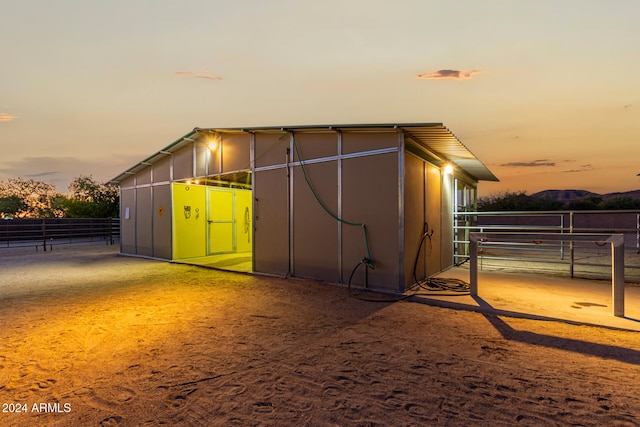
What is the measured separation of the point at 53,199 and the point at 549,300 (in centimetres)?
4704

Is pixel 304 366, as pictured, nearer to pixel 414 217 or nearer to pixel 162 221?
pixel 414 217

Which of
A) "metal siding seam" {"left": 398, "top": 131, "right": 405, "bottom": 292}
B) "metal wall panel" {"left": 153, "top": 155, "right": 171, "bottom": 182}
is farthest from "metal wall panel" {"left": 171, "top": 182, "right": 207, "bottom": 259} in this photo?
Answer: "metal siding seam" {"left": 398, "top": 131, "right": 405, "bottom": 292}

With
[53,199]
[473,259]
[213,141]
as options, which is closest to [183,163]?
[213,141]

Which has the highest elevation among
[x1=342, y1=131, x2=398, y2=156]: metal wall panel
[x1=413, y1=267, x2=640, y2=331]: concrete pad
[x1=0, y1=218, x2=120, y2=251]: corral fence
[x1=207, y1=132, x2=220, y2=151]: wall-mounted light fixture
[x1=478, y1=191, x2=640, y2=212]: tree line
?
[x1=207, y1=132, x2=220, y2=151]: wall-mounted light fixture

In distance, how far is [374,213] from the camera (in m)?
5.69

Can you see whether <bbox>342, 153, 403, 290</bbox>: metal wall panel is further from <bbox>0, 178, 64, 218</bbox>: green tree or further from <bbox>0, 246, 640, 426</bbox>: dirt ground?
<bbox>0, 178, 64, 218</bbox>: green tree

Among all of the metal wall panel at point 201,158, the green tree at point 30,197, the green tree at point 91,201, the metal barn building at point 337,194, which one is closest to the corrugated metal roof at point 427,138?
the metal barn building at point 337,194

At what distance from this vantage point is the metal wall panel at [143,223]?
36.0 feet

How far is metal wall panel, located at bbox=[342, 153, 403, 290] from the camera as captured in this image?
5496mm

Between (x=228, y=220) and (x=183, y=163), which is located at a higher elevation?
(x=183, y=163)

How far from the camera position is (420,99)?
29.2ft

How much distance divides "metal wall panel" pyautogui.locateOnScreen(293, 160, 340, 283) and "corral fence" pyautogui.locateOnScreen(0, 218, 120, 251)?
14842 millimetres

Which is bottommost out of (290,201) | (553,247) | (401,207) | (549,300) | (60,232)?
(553,247)

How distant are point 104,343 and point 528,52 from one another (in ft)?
29.9
